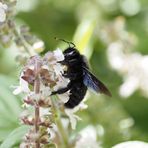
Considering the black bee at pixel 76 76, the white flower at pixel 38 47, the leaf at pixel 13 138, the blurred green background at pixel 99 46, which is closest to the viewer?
the leaf at pixel 13 138

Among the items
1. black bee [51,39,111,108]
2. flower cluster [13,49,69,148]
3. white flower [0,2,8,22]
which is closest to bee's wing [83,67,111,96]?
black bee [51,39,111,108]

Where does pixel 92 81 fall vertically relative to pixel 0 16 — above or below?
below

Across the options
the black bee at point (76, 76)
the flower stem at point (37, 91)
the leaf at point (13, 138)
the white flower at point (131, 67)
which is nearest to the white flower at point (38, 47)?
the black bee at point (76, 76)

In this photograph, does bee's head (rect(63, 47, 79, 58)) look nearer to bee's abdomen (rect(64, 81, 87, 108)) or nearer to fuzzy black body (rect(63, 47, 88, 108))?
fuzzy black body (rect(63, 47, 88, 108))

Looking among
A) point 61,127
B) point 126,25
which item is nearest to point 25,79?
point 61,127

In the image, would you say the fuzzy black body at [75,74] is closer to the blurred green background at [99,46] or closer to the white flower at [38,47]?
the white flower at [38,47]

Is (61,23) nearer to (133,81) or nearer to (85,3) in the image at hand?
(85,3)

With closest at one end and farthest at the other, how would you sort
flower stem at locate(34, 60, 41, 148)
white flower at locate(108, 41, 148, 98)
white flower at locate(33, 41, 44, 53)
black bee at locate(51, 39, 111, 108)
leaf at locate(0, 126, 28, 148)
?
flower stem at locate(34, 60, 41, 148), leaf at locate(0, 126, 28, 148), black bee at locate(51, 39, 111, 108), white flower at locate(33, 41, 44, 53), white flower at locate(108, 41, 148, 98)
